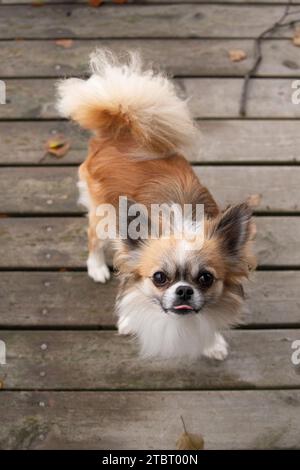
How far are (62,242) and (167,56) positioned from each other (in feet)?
4.77

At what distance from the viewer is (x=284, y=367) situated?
2.27 meters

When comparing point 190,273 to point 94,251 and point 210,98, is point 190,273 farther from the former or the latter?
point 210,98

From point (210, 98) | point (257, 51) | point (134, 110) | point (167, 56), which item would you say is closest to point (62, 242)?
point (134, 110)

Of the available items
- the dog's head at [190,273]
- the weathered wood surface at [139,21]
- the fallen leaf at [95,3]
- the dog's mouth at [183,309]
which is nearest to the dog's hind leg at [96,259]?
the dog's head at [190,273]

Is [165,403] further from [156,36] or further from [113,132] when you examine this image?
[156,36]

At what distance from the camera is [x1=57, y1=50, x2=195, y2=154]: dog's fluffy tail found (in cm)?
216

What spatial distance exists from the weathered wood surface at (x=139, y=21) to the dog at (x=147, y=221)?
114 cm

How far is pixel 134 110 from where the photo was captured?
217 cm

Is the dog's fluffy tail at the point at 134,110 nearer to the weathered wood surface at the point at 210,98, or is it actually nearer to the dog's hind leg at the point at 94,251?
the dog's hind leg at the point at 94,251

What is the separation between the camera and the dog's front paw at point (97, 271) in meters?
2.48

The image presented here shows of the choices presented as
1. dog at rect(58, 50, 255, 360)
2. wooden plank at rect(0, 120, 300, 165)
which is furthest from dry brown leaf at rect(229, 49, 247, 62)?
dog at rect(58, 50, 255, 360)

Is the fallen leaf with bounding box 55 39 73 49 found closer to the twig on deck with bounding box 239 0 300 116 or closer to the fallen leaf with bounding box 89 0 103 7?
the fallen leaf with bounding box 89 0 103 7

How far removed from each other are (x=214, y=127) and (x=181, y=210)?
114 cm
